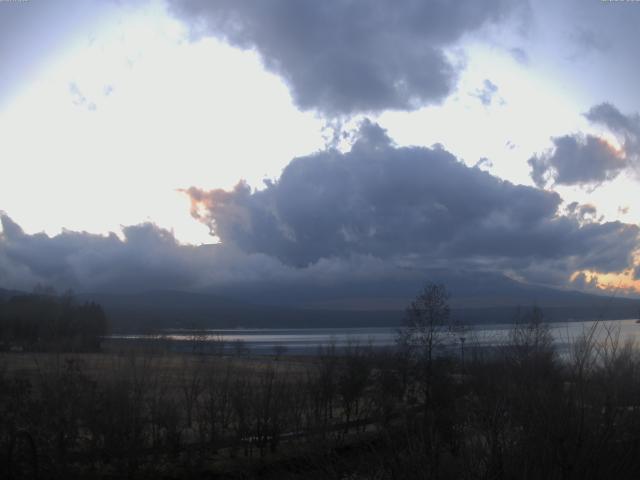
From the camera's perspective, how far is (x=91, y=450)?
2717 centimetres

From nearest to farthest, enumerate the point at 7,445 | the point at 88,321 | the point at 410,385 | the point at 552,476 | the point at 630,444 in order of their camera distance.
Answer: the point at 552,476
the point at 630,444
the point at 7,445
the point at 410,385
the point at 88,321

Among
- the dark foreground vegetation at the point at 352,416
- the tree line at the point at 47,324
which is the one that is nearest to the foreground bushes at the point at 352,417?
the dark foreground vegetation at the point at 352,416

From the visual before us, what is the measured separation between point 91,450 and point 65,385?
3135 millimetres

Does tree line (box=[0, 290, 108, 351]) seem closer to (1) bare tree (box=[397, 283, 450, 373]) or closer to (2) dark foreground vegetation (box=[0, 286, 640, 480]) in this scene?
(2) dark foreground vegetation (box=[0, 286, 640, 480])

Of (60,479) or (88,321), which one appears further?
(88,321)

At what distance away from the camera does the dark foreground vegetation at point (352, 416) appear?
9812 millimetres

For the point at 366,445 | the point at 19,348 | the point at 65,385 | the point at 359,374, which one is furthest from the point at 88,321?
the point at 366,445

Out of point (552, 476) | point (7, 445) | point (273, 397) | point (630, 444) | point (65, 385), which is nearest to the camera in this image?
point (552, 476)

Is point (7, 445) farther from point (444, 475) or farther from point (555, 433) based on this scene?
point (555, 433)

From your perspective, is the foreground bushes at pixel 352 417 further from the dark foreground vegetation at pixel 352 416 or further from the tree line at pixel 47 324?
the tree line at pixel 47 324

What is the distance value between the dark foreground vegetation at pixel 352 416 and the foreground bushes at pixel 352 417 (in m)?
0.05

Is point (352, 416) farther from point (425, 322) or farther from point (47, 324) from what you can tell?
point (47, 324)

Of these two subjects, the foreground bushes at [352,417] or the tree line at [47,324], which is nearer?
the foreground bushes at [352,417]

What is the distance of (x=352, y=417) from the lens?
45344mm
